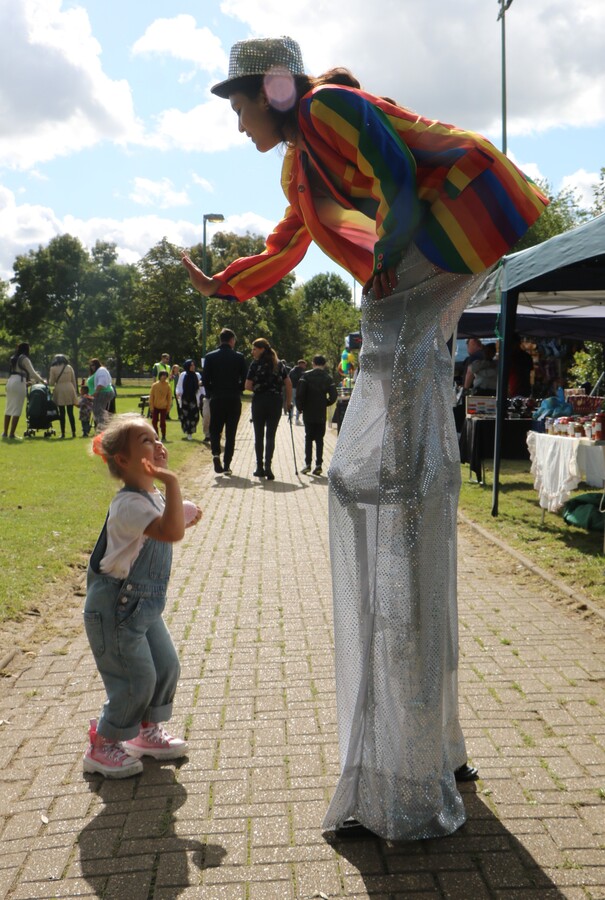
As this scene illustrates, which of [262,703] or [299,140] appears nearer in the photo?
[299,140]

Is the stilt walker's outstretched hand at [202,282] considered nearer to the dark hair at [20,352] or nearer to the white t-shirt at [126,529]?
the white t-shirt at [126,529]

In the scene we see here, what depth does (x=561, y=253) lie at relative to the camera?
7.60m

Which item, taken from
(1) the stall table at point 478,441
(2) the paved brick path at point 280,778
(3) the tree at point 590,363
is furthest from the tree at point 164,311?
(2) the paved brick path at point 280,778

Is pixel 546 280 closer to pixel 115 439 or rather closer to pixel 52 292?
pixel 115 439

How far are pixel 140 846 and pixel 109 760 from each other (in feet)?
1.98

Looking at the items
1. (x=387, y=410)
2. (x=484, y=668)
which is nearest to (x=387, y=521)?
(x=387, y=410)

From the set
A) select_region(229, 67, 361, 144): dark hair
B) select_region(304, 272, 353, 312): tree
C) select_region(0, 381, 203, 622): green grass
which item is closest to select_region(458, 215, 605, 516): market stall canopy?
select_region(0, 381, 203, 622): green grass

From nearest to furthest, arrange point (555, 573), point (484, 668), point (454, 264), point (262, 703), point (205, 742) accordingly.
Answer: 1. point (454, 264)
2. point (205, 742)
3. point (262, 703)
4. point (484, 668)
5. point (555, 573)

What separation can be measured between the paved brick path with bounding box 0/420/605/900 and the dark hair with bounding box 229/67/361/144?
92.9 inches

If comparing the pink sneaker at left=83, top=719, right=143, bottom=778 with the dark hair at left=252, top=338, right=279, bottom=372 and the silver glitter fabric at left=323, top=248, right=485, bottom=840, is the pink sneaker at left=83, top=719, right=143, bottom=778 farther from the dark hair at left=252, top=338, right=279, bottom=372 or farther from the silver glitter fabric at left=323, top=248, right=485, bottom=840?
the dark hair at left=252, top=338, right=279, bottom=372

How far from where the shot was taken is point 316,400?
14.4 meters

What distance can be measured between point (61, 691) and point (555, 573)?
13.6 ft

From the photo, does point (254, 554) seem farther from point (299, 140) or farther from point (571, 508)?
point (299, 140)

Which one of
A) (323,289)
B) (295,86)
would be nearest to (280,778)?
(295,86)
